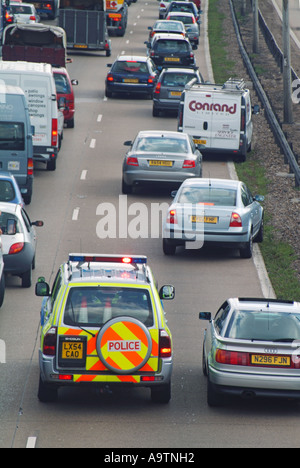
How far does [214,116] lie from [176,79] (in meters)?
7.91

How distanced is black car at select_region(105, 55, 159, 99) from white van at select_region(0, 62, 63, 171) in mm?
12964

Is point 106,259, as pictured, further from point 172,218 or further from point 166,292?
point 172,218

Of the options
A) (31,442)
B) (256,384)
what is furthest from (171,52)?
(31,442)

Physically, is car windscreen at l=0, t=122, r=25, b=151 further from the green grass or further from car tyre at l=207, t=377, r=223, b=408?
Answer: car tyre at l=207, t=377, r=223, b=408

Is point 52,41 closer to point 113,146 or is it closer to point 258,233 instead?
point 113,146

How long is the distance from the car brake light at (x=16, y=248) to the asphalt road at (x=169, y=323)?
2.11ft

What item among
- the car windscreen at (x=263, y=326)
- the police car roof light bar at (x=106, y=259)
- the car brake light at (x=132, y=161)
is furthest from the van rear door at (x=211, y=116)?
the car windscreen at (x=263, y=326)

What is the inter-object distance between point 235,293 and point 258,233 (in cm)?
443

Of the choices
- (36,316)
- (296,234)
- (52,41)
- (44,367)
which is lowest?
(52,41)

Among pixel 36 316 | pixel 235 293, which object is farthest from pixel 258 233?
pixel 36 316

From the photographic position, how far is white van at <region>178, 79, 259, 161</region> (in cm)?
3269

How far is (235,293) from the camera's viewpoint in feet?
66.8

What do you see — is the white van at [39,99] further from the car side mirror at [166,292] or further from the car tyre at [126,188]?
the car side mirror at [166,292]

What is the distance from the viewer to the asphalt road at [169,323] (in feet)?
43.0
